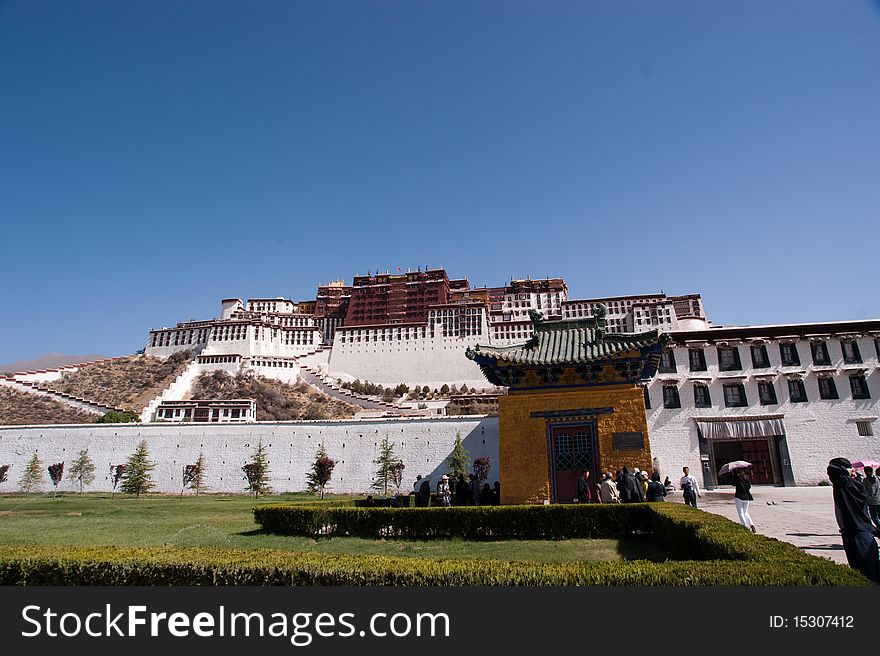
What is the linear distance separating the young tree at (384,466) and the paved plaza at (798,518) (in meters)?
14.2

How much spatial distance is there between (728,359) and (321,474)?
2106 centimetres

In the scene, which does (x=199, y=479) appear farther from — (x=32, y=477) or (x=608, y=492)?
(x=608, y=492)

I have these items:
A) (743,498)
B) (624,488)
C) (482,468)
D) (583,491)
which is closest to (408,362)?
(482,468)

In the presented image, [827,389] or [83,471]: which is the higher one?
[827,389]

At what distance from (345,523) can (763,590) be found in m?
8.71

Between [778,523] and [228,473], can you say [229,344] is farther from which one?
[778,523]

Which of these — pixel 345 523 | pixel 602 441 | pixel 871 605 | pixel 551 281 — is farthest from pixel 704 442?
pixel 551 281

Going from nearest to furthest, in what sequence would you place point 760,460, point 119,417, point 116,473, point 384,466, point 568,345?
1. point 568,345
2. point 760,460
3. point 384,466
4. point 116,473
5. point 119,417

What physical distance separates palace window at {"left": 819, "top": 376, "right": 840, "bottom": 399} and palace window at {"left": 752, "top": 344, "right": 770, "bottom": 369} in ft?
7.99

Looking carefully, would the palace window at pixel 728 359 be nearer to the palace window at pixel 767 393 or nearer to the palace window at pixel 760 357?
the palace window at pixel 760 357

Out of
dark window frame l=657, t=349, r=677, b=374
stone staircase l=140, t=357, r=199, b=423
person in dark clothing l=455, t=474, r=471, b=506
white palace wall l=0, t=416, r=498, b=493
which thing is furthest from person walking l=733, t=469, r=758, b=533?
stone staircase l=140, t=357, r=199, b=423

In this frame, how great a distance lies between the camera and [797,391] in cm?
2511

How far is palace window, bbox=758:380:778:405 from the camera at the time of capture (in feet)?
82.7

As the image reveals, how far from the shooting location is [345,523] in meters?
11.0
